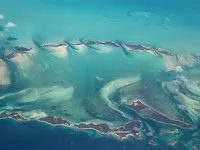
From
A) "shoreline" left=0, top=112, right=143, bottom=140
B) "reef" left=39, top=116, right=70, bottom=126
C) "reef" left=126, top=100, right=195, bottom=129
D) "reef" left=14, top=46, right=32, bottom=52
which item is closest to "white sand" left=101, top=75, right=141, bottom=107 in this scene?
"reef" left=126, top=100, right=195, bottom=129

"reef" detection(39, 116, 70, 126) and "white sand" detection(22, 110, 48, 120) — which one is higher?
"white sand" detection(22, 110, 48, 120)

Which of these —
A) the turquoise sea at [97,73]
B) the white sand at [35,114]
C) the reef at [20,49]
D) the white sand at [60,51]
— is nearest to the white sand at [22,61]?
A: the turquoise sea at [97,73]

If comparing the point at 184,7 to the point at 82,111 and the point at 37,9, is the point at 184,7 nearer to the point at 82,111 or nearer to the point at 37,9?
the point at 37,9

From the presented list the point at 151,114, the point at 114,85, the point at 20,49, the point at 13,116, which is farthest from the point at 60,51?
the point at 151,114

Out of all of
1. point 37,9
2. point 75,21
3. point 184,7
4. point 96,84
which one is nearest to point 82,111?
point 96,84

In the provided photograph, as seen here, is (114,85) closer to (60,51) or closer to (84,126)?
(84,126)

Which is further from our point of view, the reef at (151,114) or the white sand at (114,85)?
the white sand at (114,85)

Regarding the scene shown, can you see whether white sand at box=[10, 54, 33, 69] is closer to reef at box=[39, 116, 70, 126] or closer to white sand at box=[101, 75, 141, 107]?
reef at box=[39, 116, 70, 126]

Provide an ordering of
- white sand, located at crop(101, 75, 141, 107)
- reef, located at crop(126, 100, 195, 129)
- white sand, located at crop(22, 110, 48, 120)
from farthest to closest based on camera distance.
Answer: white sand, located at crop(101, 75, 141, 107), reef, located at crop(126, 100, 195, 129), white sand, located at crop(22, 110, 48, 120)

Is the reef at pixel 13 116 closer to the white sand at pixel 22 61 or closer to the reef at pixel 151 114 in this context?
the white sand at pixel 22 61
